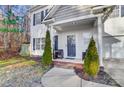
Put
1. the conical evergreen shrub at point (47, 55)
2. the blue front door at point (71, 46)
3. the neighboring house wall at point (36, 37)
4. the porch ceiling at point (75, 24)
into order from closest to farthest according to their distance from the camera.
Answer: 1. the conical evergreen shrub at point (47, 55)
2. the neighboring house wall at point (36, 37)
3. the porch ceiling at point (75, 24)
4. the blue front door at point (71, 46)

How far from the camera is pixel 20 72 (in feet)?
18.8

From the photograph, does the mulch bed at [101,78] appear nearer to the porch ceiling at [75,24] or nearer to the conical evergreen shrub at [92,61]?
the conical evergreen shrub at [92,61]

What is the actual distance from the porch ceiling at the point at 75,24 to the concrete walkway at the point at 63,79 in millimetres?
1933

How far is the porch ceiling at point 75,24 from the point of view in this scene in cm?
692

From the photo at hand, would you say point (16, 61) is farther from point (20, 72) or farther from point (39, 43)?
point (39, 43)

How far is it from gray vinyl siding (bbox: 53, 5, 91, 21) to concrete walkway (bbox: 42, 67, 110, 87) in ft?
6.58

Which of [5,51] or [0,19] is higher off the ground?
[0,19]

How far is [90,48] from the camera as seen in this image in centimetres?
558

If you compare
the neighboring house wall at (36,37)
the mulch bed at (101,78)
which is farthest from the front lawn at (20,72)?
the mulch bed at (101,78)

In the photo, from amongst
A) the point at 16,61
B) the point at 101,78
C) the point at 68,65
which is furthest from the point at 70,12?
the point at 101,78

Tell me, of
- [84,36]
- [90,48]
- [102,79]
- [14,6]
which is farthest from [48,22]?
[102,79]

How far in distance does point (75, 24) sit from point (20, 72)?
2866 millimetres

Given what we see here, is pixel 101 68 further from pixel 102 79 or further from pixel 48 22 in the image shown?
pixel 48 22

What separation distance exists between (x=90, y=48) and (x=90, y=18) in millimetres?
1441
